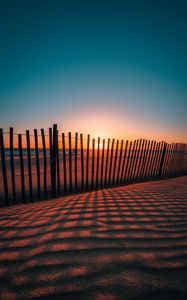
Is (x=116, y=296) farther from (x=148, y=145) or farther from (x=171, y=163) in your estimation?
(x=171, y=163)

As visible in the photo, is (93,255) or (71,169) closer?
(93,255)

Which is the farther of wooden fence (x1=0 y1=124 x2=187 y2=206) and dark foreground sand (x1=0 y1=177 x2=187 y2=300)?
wooden fence (x1=0 y1=124 x2=187 y2=206)

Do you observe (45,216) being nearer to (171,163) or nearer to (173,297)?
(173,297)

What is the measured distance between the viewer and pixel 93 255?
4.93 feet

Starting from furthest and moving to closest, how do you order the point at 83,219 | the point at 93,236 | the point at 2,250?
the point at 83,219
the point at 93,236
the point at 2,250

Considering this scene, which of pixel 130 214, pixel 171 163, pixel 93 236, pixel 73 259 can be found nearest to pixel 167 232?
pixel 130 214

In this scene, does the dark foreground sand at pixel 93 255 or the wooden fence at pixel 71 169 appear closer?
the dark foreground sand at pixel 93 255

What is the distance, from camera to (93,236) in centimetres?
186

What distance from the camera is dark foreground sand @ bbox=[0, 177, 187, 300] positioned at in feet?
3.77

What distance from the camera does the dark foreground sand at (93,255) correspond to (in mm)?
1149

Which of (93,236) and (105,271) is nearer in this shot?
(105,271)

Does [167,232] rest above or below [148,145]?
below

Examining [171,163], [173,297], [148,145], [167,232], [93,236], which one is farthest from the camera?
[171,163]

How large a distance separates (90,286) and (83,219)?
1185mm
